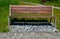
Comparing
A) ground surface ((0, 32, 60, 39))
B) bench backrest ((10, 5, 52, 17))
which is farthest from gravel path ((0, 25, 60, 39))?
bench backrest ((10, 5, 52, 17))

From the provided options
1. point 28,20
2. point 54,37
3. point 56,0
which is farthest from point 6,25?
point 56,0

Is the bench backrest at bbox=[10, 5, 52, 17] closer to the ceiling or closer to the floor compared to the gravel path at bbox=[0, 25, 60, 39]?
closer to the ceiling

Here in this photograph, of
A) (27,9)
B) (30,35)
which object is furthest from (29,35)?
(27,9)

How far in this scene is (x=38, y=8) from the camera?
9086 mm

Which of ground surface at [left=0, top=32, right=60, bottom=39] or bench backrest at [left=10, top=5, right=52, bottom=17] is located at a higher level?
bench backrest at [left=10, top=5, right=52, bottom=17]

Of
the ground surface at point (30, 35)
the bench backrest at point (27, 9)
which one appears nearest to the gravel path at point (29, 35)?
the ground surface at point (30, 35)

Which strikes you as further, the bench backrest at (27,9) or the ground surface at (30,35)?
the bench backrest at (27,9)

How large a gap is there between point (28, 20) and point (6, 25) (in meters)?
1.42

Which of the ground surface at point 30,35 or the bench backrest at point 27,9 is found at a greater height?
the bench backrest at point 27,9

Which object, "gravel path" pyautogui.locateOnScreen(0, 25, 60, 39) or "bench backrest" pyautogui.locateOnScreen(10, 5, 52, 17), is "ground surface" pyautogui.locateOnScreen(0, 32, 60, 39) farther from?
"bench backrest" pyautogui.locateOnScreen(10, 5, 52, 17)

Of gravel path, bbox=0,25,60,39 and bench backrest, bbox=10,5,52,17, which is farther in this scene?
bench backrest, bbox=10,5,52,17

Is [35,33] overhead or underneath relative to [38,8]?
underneath

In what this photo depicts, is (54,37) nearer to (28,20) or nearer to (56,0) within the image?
(28,20)

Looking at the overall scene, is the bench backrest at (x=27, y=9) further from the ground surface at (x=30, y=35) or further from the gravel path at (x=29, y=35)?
the ground surface at (x=30, y=35)
